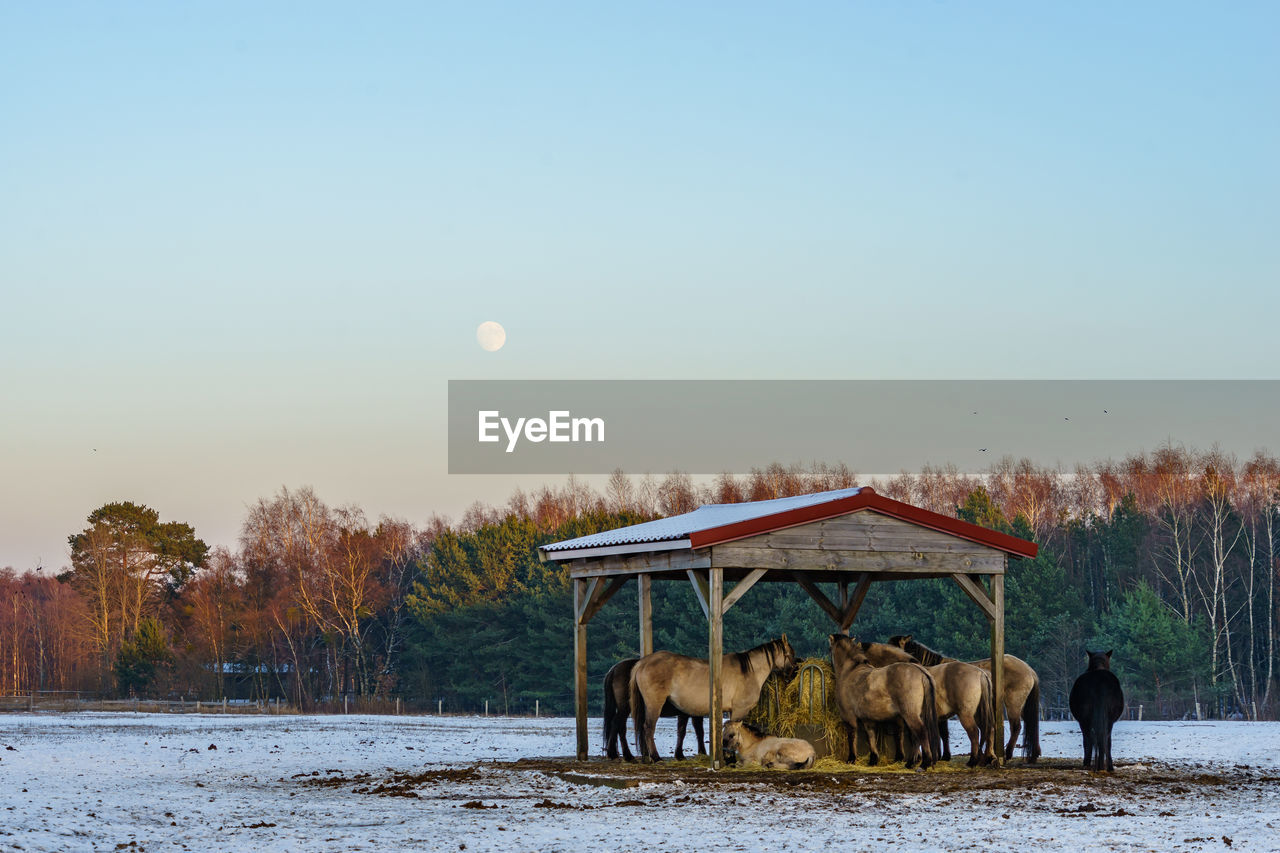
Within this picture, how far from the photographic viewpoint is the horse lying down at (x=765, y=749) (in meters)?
16.4

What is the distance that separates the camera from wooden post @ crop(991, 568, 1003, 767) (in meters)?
17.3

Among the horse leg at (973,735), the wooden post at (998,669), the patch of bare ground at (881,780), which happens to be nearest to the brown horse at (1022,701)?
the wooden post at (998,669)

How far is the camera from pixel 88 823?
12516mm

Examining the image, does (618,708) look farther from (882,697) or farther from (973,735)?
(973,735)

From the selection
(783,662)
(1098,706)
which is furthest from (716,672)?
(1098,706)

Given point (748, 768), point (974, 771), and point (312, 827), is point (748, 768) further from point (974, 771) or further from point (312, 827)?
point (312, 827)

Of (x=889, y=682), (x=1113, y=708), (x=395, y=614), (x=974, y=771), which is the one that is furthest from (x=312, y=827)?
(x=395, y=614)

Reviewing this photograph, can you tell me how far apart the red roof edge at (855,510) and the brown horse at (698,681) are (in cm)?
181

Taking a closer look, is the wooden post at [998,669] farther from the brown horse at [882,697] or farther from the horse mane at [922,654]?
the brown horse at [882,697]

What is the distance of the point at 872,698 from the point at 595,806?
4.44 meters

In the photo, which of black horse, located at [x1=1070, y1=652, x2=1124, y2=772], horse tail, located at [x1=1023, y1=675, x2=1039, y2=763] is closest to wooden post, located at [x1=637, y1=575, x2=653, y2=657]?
horse tail, located at [x1=1023, y1=675, x2=1039, y2=763]

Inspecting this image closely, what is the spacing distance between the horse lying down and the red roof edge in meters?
2.51

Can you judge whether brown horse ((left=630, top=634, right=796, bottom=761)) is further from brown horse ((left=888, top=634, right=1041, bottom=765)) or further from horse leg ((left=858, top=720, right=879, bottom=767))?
brown horse ((left=888, top=634, right=1041, bottom=765))

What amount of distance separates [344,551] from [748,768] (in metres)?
57.3
